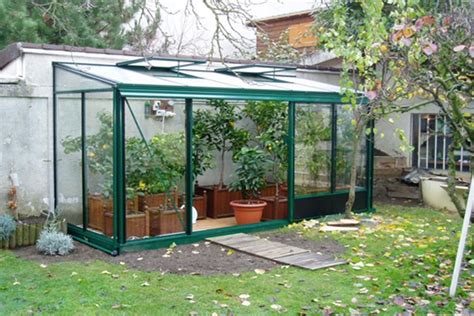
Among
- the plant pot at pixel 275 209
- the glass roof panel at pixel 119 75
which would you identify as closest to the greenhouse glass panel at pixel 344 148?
the plant pot at pixel 275 209

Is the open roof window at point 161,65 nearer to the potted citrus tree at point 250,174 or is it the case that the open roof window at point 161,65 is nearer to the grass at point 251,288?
the potted citrus tree at point 250,174

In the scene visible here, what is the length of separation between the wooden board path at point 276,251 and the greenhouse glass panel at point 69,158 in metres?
2.03

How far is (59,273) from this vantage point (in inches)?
260

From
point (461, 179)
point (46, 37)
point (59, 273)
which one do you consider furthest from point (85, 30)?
point (461, 179)

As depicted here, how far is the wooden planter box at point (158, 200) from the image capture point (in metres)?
8.00

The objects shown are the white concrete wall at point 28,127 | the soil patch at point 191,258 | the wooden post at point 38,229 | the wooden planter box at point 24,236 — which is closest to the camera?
the soil patch at point 191,258

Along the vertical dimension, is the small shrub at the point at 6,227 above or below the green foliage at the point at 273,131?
below

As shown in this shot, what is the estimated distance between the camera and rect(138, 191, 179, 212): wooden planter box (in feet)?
26.2

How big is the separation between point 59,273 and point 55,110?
9.92 feet

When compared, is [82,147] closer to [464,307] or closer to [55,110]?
[55,110]

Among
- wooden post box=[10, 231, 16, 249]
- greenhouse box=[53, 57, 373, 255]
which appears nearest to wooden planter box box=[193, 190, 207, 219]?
greenhouse box=[53, 57, 373, 255]

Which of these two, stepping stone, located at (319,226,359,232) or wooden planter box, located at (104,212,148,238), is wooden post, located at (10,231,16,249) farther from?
stepping stone, located at (319,226,359,232)

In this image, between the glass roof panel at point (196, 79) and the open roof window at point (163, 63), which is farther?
the open roof window at point (163, 63)

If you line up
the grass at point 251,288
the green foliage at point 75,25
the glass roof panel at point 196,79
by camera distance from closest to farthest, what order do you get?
the grass at point 251,288, the glass roof panel at point 196,79, the green foliage at point 75,25
